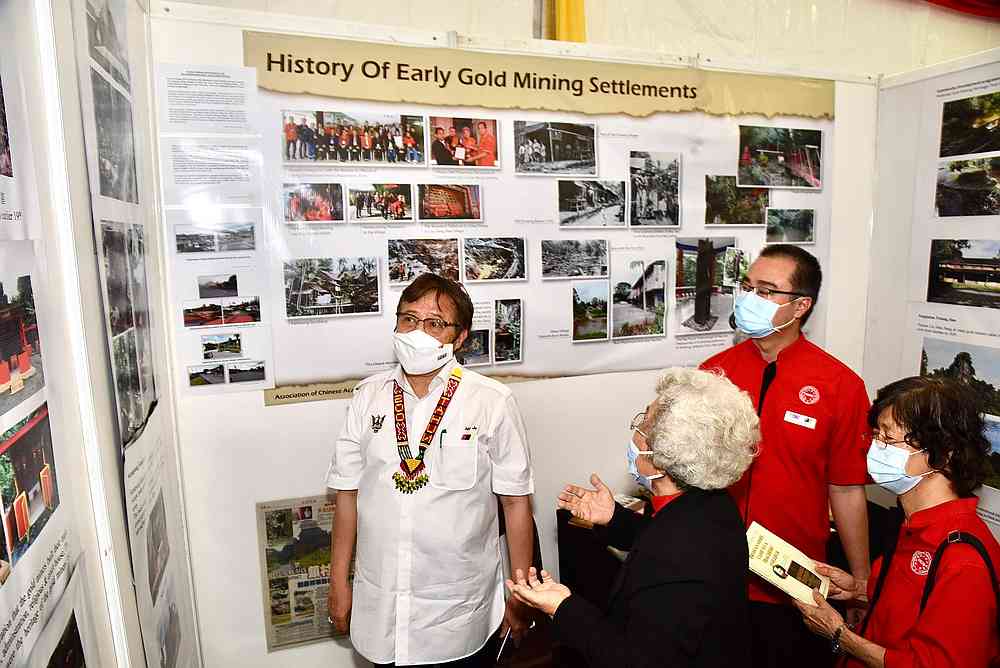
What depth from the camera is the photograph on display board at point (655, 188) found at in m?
2.82

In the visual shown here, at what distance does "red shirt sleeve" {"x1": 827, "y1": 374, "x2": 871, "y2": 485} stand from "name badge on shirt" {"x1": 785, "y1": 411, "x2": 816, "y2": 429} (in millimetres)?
81

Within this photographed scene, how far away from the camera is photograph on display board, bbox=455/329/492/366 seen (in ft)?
8.70

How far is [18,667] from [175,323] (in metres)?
1.52

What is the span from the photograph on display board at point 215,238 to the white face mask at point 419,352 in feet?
2.56

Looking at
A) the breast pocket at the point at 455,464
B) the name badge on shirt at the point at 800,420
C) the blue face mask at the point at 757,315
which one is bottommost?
the breast pocket at the point at 455,464

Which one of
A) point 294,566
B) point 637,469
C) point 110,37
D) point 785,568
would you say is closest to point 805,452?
point 785,568

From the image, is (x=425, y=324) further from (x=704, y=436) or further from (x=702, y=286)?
(x=702, y=286)

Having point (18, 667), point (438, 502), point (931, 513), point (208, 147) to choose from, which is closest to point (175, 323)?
point (208, 147)

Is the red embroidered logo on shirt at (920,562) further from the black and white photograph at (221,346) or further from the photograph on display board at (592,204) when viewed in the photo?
the black and white photograph at (221,346)

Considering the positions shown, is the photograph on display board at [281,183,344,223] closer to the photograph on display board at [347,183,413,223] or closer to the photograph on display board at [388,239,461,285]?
the photograph on display board at [347,183,413,223]

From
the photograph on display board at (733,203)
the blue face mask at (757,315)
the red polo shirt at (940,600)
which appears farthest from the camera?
the photograph on display board at (733,203)

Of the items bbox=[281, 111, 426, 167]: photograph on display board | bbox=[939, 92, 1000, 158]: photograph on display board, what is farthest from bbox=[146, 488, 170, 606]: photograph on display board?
Result: bbox=[939, 92, 1000, 158]: photograph on display board

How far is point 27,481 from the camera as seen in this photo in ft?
3.25

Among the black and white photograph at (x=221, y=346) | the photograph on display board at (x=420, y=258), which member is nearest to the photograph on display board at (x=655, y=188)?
the photograph on display board at (x=420, y=258)
